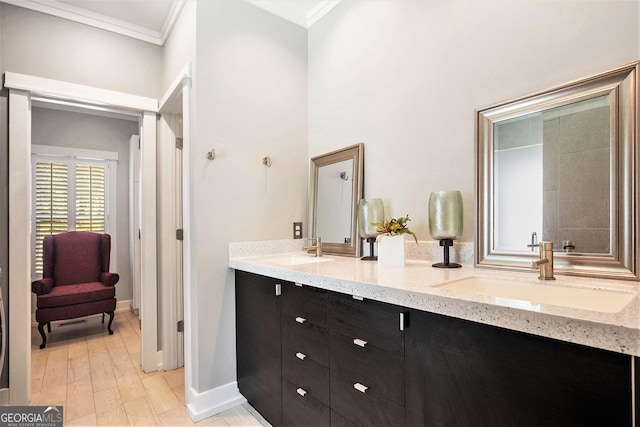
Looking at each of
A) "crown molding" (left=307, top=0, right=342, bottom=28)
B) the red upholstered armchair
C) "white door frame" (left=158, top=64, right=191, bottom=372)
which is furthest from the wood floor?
"crown molding" (left=307, top=0, right=342, bottom=28)

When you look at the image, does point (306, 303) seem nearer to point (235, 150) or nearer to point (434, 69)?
point (235, 150)

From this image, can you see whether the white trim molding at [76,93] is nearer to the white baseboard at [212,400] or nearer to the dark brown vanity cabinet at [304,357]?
the dark brown vanity cabinet at [304,357]

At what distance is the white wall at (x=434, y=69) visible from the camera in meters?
1.29

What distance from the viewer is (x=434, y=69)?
69.6 inches

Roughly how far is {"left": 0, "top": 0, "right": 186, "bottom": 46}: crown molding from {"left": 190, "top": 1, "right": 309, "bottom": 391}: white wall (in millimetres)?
523

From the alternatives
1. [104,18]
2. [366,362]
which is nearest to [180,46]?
[104,18]

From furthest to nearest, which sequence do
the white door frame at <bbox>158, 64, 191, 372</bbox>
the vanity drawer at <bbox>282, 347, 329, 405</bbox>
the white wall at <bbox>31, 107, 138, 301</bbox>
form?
1. the white wall at <bbox>31, 107, 138, 301</bbox>
2. the white door frame at <bbox>158, 64, 191, 372</bbox>
3. the vanity drawer at <bbox>282, 347, 329, 405</bbox>

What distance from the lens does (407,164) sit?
189cm

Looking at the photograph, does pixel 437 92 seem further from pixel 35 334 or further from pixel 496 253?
pixel 35 334

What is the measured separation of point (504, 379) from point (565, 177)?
0.90 metres

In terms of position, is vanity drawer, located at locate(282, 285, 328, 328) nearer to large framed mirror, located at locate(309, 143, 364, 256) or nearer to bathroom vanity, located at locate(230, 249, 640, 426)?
bathroom vanity, located at locate(230, 249, 640, 426)

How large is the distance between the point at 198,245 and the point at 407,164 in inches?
53.7

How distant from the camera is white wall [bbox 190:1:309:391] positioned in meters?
2.06

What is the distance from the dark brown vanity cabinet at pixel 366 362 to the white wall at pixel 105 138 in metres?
4.09
